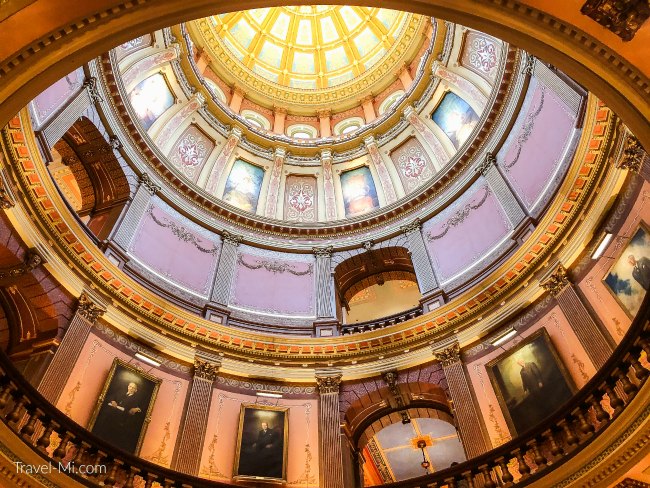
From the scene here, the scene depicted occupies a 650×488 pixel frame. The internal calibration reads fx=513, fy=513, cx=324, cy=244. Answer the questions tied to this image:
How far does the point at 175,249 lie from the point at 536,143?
37.5 ft

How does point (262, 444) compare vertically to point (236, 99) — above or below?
below

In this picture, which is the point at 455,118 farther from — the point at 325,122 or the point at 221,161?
the point at 221,161

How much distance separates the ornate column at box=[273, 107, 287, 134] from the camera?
83.9 feet

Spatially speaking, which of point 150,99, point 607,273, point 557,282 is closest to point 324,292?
point 557,282

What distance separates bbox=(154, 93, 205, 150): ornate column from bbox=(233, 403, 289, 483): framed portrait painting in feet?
35.5

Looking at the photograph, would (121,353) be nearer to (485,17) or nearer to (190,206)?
(190,206)

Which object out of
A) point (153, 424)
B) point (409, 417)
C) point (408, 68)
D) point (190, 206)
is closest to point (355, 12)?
point (408, 68)

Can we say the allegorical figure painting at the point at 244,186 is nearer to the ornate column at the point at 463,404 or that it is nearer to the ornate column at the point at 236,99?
the ornate column at the point at 236,99

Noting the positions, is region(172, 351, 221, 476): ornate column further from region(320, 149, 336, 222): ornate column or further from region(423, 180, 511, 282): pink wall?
region(320, 149, 336, 222): ornate column

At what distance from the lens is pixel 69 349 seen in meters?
11.4

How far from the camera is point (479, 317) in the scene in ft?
44.7

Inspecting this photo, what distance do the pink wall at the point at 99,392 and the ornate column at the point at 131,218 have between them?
2984 mm

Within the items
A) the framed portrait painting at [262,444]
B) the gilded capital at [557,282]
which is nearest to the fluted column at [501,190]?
the gilded capital at [557,282]

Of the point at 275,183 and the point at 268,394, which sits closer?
the point at 268,394
